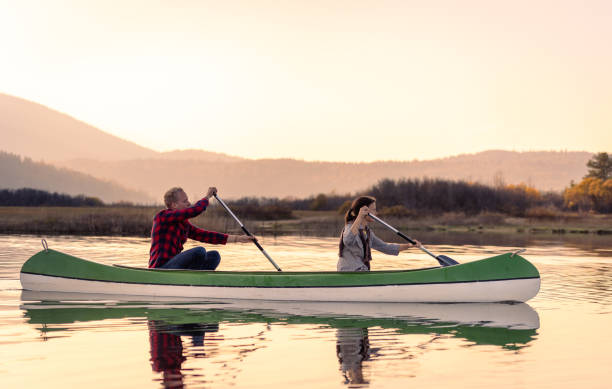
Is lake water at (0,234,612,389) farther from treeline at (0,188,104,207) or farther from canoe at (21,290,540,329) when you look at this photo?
treeline at (0,188,104,207)

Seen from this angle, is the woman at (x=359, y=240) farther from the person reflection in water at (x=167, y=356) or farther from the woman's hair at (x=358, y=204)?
the person reflection in water at (x=167, y=356)

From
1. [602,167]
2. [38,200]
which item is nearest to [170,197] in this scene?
[38,200]

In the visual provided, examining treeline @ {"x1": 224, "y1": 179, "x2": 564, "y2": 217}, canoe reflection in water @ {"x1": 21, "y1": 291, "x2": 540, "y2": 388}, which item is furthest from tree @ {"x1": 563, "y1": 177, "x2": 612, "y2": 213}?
canoe reflection in water @ {"x1": 21, "y1": 291, "x2": 540, "y2": 388}

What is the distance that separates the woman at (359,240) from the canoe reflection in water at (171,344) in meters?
2.29

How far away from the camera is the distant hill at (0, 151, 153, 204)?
97750 millimetres

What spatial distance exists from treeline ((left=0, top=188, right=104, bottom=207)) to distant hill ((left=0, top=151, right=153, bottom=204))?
4878 centimetres

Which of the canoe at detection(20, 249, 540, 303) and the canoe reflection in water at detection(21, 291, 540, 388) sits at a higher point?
the canoe at detection(20, 249, 540, 303)

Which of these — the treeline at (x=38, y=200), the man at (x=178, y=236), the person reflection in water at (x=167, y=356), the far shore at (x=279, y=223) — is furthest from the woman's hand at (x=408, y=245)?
the treeline at (x=38, y=200)

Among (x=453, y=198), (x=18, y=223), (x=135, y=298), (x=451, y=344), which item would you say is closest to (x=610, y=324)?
(x=451, y=344)

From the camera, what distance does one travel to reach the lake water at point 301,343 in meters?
6.07

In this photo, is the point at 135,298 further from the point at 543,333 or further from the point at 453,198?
the point at 453,198

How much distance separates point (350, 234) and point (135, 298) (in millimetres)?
3215

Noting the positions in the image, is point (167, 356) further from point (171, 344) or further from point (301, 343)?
point (301, 343)

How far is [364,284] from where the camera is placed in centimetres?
1036
